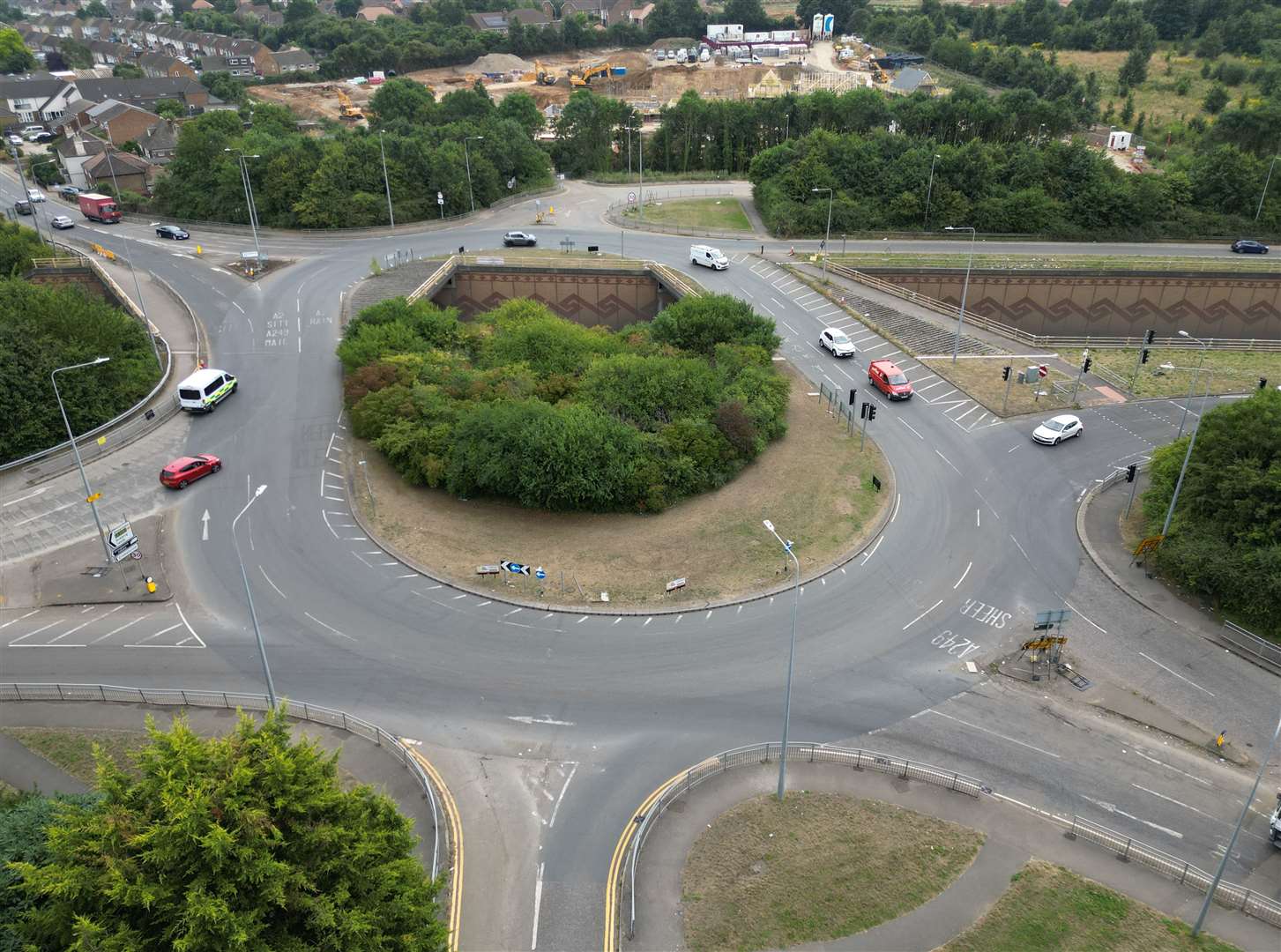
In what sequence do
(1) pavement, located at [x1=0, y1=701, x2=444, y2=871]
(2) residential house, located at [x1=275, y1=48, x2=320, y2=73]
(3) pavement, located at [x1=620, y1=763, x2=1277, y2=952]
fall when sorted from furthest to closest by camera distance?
(2) residential house, located at [x1=275, y1=48, x2=320, y2=73] → (1) pavement, located at [x1=0, y1=701, x2=444, y2=871] → (3) pavement, located at [x1=620, y1=763, x2=1277, y2=952]

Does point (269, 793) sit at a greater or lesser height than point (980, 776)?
greater

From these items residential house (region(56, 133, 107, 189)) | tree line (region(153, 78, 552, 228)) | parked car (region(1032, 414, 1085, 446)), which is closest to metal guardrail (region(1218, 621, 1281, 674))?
parked car (region(1032, 414, 1085, 446))

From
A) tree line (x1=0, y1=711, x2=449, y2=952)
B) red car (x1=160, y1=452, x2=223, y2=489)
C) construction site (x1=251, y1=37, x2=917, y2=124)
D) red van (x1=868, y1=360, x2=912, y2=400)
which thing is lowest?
red car (x1=160, y1=452, x2=223, y2=489)

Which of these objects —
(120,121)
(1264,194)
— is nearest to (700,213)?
(1264,194)

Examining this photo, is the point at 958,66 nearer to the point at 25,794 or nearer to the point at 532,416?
the point at 532,416

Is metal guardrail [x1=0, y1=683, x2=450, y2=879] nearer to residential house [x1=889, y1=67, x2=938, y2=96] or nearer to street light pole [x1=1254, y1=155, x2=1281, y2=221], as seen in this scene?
street light pole [x1=1254, y1=155, x2=1281, y2=221]

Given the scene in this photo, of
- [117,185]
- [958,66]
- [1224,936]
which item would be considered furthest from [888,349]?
[958,66]
